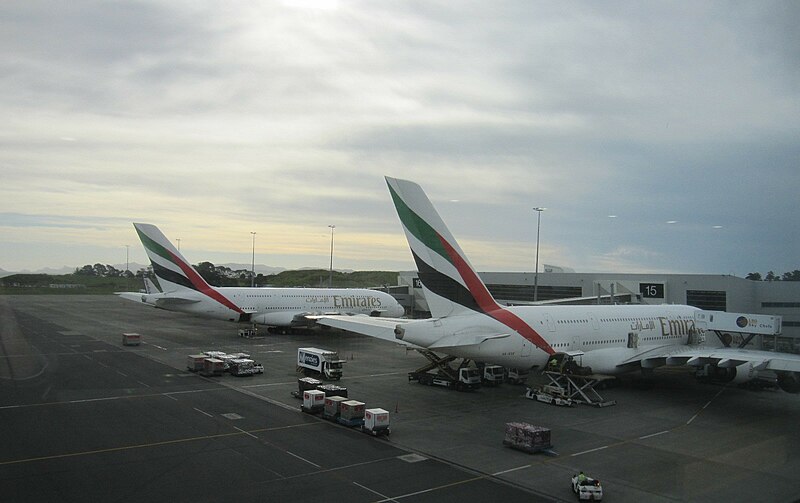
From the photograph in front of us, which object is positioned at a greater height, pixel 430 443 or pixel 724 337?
pixel 724 337

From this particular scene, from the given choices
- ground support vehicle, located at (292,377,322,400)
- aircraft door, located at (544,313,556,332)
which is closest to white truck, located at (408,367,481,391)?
aircraft door, located at (544,313,556,332)

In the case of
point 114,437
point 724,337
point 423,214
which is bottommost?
point 114,437

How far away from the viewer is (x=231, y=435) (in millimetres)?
19953

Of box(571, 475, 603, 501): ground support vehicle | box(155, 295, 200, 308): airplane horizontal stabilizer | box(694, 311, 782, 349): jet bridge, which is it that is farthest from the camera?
box(155, 295, 200, 308): airplane horizontal stabilizer

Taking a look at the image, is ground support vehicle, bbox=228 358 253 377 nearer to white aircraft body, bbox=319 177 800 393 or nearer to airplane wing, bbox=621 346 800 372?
white aircraft body, bbox=319 177 800 393

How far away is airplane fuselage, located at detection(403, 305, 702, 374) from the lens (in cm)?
2581

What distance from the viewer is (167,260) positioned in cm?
4884

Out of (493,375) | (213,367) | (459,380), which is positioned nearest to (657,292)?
(493,375)

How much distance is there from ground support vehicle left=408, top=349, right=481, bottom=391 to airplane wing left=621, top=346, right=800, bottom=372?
27.4ft

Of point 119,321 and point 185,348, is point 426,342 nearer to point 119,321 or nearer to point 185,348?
point 185,348

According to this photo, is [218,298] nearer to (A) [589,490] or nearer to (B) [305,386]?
(B) [305,386]

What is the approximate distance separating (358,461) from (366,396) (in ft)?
31.7

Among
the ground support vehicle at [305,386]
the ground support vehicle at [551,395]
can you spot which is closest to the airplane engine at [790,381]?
the ground support vehicle at [551,395]

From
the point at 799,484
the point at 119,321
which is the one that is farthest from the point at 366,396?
the point at 119,321
